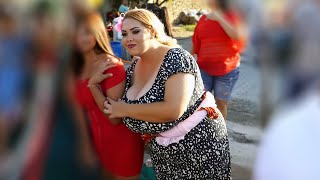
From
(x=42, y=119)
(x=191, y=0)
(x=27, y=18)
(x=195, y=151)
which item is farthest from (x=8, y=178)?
(x=195, y=151)

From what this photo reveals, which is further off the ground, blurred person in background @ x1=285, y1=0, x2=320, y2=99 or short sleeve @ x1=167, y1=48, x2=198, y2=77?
blurred person in background @ x1=285, y1=0, x2=320, y2=99

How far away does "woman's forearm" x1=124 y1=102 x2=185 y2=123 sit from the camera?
60.9 inches

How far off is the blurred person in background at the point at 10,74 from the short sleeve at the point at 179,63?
0.79 m

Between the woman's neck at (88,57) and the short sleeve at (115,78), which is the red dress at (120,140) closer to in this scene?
the short sleeve at (115,78)

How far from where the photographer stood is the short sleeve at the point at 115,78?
156 centimetres

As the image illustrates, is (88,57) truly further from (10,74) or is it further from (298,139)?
(298,139)

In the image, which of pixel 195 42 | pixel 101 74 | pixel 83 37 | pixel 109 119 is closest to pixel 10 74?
pixel 83 37

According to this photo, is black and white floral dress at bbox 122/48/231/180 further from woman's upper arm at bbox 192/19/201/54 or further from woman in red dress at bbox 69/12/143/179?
woman's upper arm at bbox 192/19/201/54

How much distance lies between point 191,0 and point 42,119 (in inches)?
27.6

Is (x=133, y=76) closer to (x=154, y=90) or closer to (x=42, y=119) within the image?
(x=154, y=90)

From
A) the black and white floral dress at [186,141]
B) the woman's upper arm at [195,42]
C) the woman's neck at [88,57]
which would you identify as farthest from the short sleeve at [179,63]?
the woman's upper arm at [195,42]

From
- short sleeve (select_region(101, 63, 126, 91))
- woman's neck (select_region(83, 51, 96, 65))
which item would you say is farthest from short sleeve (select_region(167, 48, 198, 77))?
woman's neck (select_region(83, 51, 96, 65))

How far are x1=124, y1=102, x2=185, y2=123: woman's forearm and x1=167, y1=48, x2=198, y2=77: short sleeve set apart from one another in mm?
100

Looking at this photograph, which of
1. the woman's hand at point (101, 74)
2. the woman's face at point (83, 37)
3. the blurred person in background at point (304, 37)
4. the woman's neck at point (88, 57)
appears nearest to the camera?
the blurred person in background at point (304, 37)
